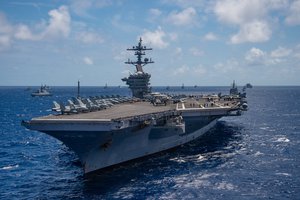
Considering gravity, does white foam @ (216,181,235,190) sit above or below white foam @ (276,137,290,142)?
below

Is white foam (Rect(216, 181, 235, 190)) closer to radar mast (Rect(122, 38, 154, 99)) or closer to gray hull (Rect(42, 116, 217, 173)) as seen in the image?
gray hull (Rect(42, 116, 217, 173))

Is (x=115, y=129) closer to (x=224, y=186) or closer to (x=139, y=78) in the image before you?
(x=224, y=186)

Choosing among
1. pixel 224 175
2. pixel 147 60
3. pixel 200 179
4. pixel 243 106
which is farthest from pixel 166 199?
pixel 147 60

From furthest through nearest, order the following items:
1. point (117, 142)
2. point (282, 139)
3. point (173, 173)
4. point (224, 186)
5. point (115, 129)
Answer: point (282, 139) < point (117, 142) < point (173, 173) < point (115, 129) < point (224, 186)

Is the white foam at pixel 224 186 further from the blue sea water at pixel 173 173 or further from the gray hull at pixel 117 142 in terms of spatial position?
→ the gray hull at pixel 117 142

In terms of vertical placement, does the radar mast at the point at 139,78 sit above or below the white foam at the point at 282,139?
above

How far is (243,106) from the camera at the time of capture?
4938 centimetres

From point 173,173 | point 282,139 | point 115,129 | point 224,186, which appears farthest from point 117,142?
point 282,139

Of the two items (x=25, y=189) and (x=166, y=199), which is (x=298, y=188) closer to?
(x=166, y=199)

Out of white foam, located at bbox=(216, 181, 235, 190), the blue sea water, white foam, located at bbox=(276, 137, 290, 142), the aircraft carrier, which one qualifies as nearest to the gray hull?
the aircraft carrier

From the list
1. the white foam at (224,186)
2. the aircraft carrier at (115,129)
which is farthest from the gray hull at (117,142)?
the white foam at (224,186)

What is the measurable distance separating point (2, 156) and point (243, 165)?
23.1 meters

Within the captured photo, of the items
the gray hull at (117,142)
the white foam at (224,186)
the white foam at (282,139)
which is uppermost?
the gray hull at (117,142)

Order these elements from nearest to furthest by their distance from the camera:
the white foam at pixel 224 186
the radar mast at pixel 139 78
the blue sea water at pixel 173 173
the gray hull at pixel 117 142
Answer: the blue sea water at pixel 173 173 < the white foam at pixel 224 186 < the gray hull at pixel 117 142 < the radar mast at pixel 139 78
